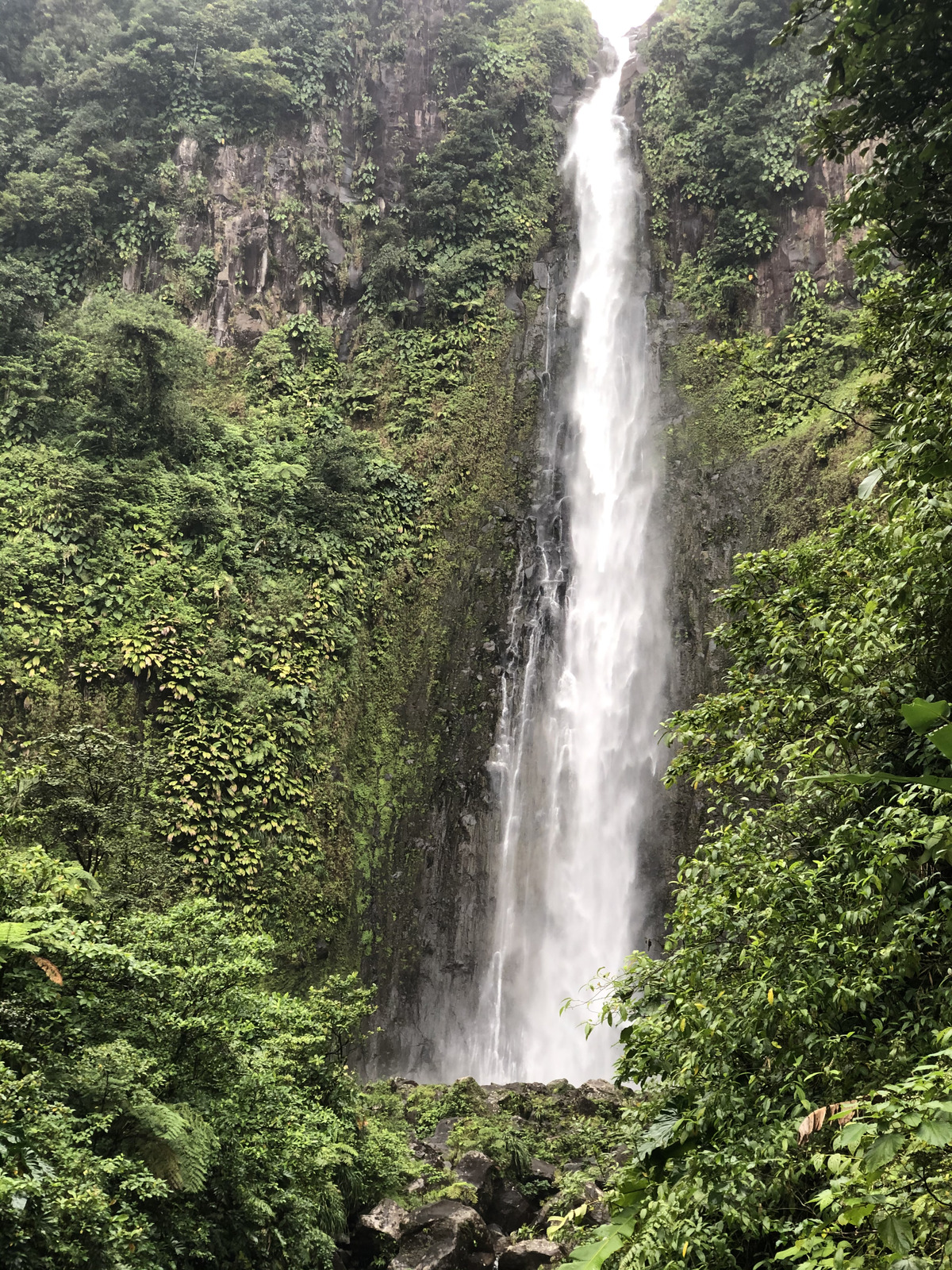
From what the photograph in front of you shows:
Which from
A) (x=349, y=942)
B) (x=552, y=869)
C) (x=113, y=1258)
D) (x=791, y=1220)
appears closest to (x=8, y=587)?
(x=349, y=942)

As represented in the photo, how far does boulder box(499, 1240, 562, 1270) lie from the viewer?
613cm

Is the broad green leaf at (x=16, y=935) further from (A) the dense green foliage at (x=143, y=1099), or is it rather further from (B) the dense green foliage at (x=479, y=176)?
(B) the dense green foliage at (x=479, y=176)

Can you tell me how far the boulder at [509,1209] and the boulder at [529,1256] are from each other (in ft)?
2.56

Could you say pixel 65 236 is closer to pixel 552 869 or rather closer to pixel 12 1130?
pixel 552 869

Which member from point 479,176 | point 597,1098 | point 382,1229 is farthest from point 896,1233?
point 479,176

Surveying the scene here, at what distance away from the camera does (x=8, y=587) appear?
11148 mm

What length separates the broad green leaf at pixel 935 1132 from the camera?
1876 millimetres

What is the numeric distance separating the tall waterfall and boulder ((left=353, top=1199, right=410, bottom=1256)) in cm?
572

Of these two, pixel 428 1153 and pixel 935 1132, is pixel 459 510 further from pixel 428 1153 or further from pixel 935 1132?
pixel 935 1132

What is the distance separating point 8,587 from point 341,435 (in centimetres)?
630

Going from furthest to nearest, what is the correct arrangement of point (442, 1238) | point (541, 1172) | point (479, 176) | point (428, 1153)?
point (479, 176) < point (428, 1153) < point (541, 1172) < point (442, 1238)

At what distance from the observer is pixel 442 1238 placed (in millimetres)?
6156

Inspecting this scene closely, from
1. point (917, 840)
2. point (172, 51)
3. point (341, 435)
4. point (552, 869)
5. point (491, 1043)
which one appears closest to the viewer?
point (917, 840)

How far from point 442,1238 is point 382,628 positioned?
9790 millimetres
